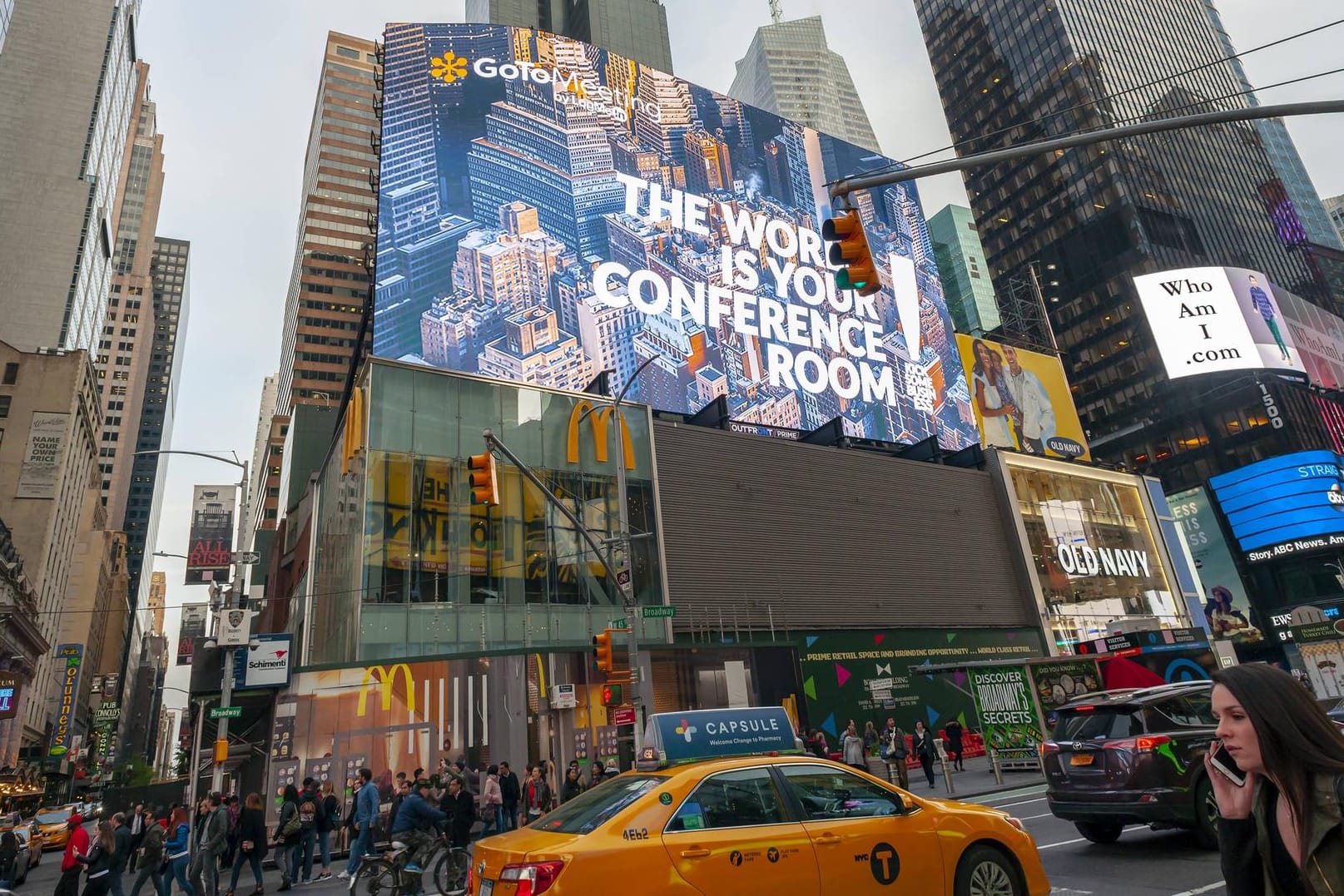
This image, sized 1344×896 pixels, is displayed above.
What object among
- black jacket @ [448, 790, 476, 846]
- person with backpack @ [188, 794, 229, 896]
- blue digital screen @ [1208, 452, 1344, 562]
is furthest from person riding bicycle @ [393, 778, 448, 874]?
blue digital screen @ [1208, 452, 1344, 562]

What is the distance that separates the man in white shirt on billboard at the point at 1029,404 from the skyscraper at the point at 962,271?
3815 inches

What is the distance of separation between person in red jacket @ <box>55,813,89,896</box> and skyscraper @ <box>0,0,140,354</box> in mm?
92236

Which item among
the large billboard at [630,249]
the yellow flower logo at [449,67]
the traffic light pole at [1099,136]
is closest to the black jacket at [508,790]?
the traffic light pole at [1099,136]

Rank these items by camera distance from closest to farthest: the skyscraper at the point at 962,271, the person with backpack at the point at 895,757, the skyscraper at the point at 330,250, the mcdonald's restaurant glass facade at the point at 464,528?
the person with backpack at the point at 895,757
the mcdonald's restaurant glass facade at the point at 464,528
the skyscraper at the point at 330,250
the skyscraper at the point at 962,271

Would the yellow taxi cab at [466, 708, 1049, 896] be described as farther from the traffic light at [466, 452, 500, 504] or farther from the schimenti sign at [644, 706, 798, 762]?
the traffic light at [466, 452, 500, 504]

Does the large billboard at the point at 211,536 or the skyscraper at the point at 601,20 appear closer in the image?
the large billboard at the point at 211,536

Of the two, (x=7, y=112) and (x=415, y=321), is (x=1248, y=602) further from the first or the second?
(x=7, y=112)

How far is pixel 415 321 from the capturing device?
35594 mm

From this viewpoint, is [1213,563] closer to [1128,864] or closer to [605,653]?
[605,653]

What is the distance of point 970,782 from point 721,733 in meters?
14.0

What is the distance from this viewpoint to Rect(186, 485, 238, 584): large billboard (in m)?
20.0

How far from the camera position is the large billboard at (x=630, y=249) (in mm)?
37938

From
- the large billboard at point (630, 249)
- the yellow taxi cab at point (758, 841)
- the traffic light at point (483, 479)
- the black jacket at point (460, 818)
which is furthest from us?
the large billboard at point (630, 249)

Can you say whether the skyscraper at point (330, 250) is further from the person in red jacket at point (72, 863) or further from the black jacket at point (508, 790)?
the person in red jacket at point (72, 863)
